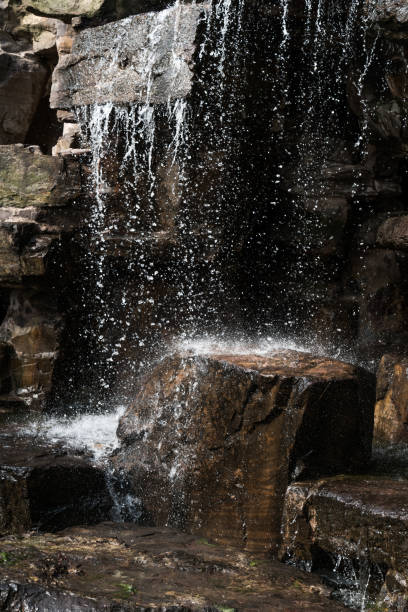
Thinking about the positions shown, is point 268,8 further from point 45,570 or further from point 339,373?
point 45,570

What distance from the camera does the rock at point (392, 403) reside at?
5.60 m

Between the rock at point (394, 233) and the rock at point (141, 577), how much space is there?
138 inches

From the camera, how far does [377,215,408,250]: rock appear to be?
250 inches

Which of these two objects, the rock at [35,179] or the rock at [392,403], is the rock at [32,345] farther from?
the rock at [392,403]

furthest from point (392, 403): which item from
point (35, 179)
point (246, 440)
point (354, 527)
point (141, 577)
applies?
point (35, 179)

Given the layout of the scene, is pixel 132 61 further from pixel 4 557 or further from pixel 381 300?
pixel 4 557

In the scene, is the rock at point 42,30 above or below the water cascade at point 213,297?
above

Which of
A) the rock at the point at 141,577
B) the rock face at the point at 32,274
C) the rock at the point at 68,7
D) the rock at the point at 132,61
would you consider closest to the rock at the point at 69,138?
the rock at the point at 132,61

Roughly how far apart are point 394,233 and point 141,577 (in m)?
4.15

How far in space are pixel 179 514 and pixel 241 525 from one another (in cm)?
39

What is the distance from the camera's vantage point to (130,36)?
6695 millimetres

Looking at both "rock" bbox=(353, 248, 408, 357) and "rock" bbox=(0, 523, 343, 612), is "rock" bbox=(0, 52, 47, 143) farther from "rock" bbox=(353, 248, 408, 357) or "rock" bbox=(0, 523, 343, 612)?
"rock" bbox=(0, 523, 343, 612)

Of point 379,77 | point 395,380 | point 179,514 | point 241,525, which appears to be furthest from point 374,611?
point 379,77

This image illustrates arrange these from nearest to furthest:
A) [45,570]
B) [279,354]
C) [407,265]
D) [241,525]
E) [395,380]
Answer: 1. [45,570]
2. [241,525]
3. [279,354]
4. [395,380]
5. [407,265]
